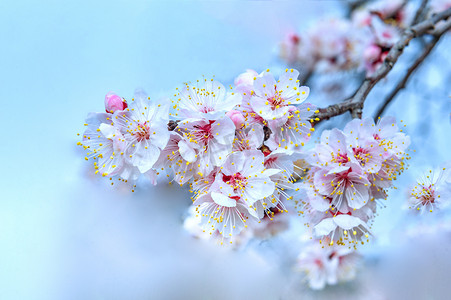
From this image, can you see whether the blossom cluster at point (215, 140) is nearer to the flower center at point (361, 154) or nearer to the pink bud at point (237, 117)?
the pink bud at point (237, 117)

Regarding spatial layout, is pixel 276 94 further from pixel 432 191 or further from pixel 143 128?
pixel 432 191

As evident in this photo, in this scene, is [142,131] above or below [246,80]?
below

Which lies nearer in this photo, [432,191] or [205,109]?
[205,109]

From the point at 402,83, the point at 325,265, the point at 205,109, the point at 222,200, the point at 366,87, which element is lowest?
the point at 222,200

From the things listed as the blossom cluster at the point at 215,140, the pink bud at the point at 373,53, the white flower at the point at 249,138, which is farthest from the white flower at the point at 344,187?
the pink bud at the point at 373,53

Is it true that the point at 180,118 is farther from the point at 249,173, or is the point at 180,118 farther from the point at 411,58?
the point at 411,58

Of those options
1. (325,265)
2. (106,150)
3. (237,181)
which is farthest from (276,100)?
(325,265)

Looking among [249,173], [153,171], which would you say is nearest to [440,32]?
[249,173]
